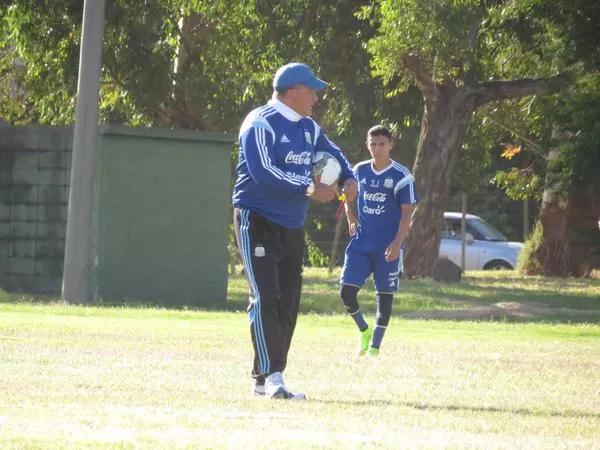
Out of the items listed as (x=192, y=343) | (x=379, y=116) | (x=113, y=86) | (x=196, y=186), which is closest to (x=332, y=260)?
(x=379, y=116)

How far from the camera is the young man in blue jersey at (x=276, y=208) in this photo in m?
9.45

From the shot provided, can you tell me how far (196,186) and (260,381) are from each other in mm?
13084

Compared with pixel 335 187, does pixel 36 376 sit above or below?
below

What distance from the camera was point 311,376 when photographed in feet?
35.7

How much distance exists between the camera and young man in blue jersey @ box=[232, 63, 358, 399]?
31.0ft

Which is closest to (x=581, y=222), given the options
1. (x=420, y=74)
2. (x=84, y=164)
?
(x=420, y=74)

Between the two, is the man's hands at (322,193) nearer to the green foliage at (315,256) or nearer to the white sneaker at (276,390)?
the white sneaker at (276,390)

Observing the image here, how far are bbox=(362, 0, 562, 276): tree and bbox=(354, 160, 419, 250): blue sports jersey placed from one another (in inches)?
426

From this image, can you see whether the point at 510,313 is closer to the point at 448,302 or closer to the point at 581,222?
the point at 448,302

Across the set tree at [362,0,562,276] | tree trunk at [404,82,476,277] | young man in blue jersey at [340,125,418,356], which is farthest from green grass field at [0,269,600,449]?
tree trunk at [404,82,476,277]

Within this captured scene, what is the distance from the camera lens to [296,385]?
33.6 ft

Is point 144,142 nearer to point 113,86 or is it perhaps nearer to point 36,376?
point 113,86

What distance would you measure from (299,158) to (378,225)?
384cm

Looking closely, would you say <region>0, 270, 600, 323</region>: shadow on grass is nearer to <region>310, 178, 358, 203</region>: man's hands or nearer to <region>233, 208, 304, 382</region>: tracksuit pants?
<region>310, 178, 358, 203</region>: man's hands
